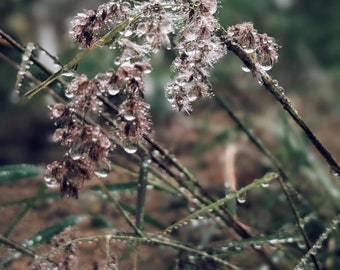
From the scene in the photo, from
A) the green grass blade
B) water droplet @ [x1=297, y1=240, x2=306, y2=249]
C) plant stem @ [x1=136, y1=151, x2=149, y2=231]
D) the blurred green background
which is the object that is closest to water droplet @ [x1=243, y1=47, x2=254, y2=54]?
plant stem @ [x1=136, y1=151, x2=149, y2=231]

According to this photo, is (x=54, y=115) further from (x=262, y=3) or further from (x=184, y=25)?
(x=262, y=3)

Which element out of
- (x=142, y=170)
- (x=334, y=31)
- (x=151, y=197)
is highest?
(x=334, y=31)

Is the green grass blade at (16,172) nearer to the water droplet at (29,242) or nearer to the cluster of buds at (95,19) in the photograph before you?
the water droplet at (29,242)

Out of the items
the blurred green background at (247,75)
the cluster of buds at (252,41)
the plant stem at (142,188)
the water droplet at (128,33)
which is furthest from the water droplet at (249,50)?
the blurred green background at (247,75)

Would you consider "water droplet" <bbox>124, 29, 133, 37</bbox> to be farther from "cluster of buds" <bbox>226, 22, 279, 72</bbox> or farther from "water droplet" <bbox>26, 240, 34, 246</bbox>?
"water droplet" <bbox>26, 240, 34, 246</bbox>

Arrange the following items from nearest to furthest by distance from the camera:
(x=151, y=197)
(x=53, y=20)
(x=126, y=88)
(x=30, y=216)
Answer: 1. (x=126, y=88)
2. (x=30, y=216)
3. (x=151, y=197)
4. (x=53, y=20)

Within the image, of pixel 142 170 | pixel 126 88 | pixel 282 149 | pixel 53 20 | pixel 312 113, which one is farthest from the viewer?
pixel 53 20

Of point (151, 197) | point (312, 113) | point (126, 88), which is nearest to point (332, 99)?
point (312, 113)

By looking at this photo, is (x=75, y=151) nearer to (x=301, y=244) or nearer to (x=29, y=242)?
(x=29, y=242)

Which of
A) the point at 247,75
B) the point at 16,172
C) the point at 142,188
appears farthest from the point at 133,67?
the point at 247,75

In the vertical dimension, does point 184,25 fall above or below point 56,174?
above
